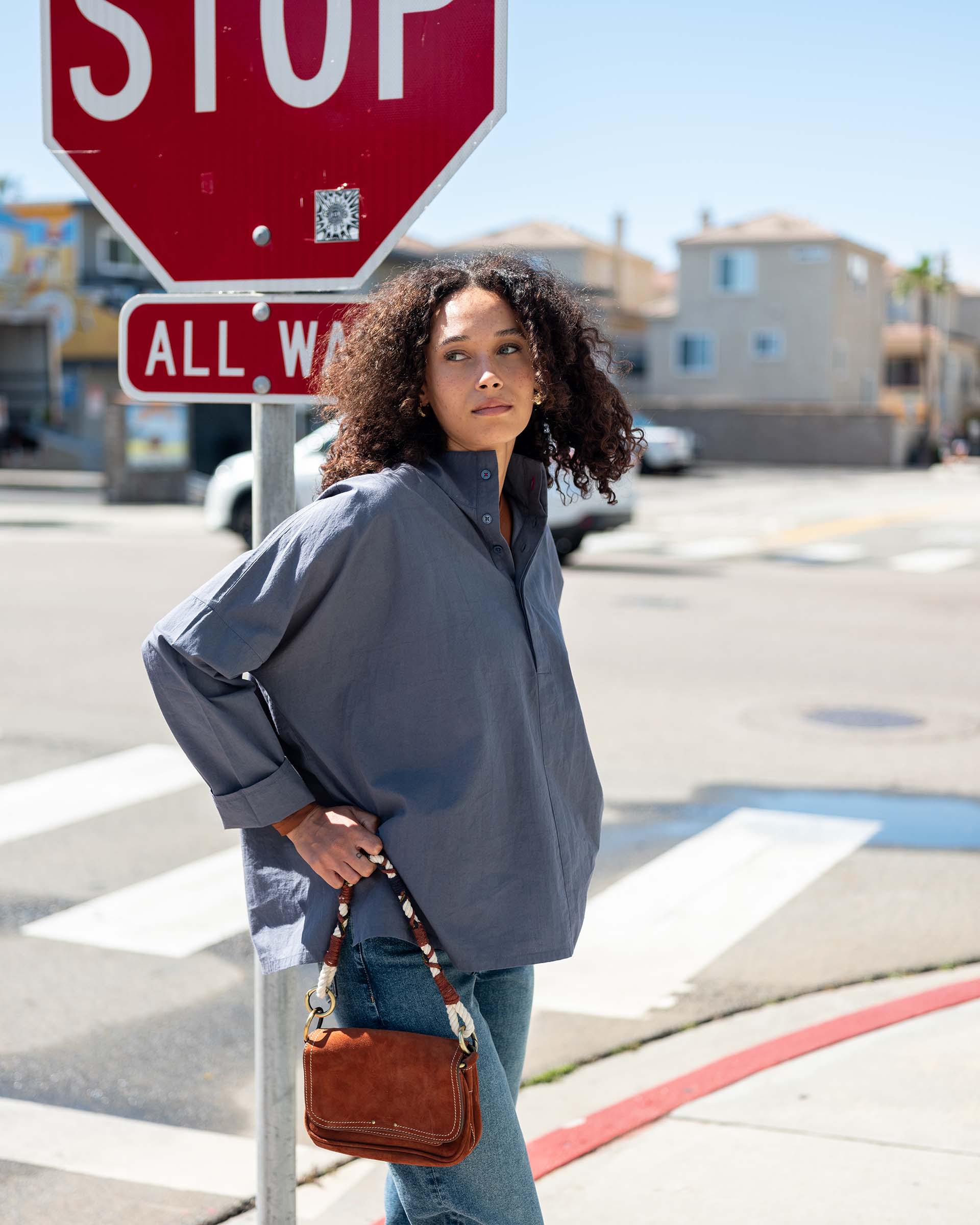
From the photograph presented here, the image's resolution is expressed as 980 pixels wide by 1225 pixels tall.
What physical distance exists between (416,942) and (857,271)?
5587 cm

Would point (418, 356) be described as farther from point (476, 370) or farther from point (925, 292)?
point (925, 292)

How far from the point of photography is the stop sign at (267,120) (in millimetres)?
2305

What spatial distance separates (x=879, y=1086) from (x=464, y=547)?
2.33m

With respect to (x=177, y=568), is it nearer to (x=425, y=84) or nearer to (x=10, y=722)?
(x=10, y=722)

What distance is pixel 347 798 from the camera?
88.9 inches

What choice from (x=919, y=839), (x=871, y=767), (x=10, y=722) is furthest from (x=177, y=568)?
Answer: (x=919, y=839)

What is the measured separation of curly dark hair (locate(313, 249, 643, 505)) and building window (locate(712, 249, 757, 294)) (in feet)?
173

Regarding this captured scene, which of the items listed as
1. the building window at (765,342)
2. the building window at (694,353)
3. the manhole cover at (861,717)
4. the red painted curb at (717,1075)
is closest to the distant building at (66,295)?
the building window at (694,353)

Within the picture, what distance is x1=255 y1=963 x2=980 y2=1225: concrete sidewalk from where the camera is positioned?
3312 mm

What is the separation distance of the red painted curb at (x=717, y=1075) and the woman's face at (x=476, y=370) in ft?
6.25

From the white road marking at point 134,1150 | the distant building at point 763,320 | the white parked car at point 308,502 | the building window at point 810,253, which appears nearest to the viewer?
the white road marking at point 134,1150

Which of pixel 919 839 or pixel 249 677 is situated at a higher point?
pixel 249 677

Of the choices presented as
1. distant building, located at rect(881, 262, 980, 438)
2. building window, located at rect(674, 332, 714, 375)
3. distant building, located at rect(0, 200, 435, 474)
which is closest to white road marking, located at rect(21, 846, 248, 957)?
distant building, located at rect(0, 200, 435, 474)

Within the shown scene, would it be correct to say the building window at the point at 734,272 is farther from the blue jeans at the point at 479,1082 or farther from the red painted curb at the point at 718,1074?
the blue jeans at the point at 479,1082
